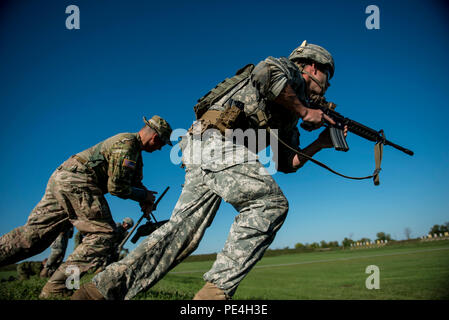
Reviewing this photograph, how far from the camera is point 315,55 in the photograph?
108 inches

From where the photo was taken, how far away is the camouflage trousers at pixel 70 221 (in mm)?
3621

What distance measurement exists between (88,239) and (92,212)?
36 cm

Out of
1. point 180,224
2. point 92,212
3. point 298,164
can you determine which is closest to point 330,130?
point 298,164

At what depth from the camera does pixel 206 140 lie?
93.4 inches

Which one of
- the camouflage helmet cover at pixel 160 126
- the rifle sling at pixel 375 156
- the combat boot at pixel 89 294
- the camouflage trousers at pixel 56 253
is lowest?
the camouflage trousers at pixel 56 253

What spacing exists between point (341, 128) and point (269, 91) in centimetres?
124

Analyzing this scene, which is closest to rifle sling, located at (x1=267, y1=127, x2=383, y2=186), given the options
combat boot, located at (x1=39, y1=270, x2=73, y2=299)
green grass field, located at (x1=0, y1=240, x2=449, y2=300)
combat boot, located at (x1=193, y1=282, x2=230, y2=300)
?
combat boot, located at (x1=193, y1=282, x2=230, y2=300)

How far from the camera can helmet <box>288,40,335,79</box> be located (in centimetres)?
275

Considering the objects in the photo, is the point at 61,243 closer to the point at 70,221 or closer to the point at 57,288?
the point at 57,288

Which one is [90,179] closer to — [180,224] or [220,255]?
[180,224]

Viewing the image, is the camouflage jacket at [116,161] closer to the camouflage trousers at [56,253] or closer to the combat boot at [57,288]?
the combat boot at [57,288]

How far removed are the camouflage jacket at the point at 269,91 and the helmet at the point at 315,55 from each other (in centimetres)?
31

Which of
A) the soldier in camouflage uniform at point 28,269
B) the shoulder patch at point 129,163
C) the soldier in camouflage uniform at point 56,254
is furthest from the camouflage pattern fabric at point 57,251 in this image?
the shoulder patch at point 129,163

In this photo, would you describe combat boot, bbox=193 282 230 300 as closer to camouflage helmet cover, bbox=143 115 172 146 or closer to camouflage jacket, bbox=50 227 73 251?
camouflage helmet cover, bbox=143 115 172 146
